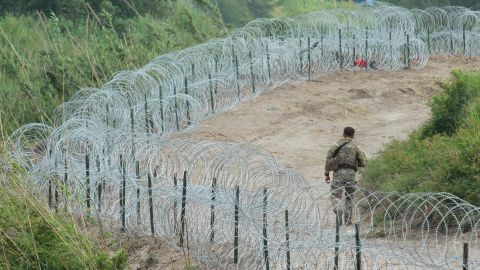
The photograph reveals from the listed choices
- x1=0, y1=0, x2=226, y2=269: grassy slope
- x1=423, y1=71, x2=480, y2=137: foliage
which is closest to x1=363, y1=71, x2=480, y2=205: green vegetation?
x1=423, y1=71, x2=480, y2=137: foliage

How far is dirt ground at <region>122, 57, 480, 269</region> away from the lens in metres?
20.2

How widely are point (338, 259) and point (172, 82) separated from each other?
8956 mm

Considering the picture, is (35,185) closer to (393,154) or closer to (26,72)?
(393,154)

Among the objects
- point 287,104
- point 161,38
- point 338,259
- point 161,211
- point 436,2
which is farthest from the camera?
point 436,2

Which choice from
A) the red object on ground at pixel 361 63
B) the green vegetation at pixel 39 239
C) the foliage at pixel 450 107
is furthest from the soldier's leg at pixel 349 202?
the red object on ground at pixel 361 63

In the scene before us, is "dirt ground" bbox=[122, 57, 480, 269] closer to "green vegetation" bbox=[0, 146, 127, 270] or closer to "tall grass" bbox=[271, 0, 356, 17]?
"green vegetation" bbox=[0, 146, 127, 270]

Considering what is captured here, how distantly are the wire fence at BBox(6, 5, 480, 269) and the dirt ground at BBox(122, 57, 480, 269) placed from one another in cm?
34

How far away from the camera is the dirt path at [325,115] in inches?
795

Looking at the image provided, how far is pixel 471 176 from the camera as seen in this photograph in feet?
49.1

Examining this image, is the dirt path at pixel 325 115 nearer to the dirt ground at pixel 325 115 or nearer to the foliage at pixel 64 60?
the dirt ground at pixel 325 115

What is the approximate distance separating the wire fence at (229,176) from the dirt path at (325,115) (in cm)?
34

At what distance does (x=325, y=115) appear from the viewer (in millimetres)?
22000

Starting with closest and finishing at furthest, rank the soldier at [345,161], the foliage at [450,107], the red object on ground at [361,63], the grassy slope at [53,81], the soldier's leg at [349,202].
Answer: the grassy slope at [53,81], the soldier's leg at [349,202], the soldier at [345,161], the foliage at [450,107], the red object on ground at [361,63]

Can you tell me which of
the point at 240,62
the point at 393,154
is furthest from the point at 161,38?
the point at 393,154
